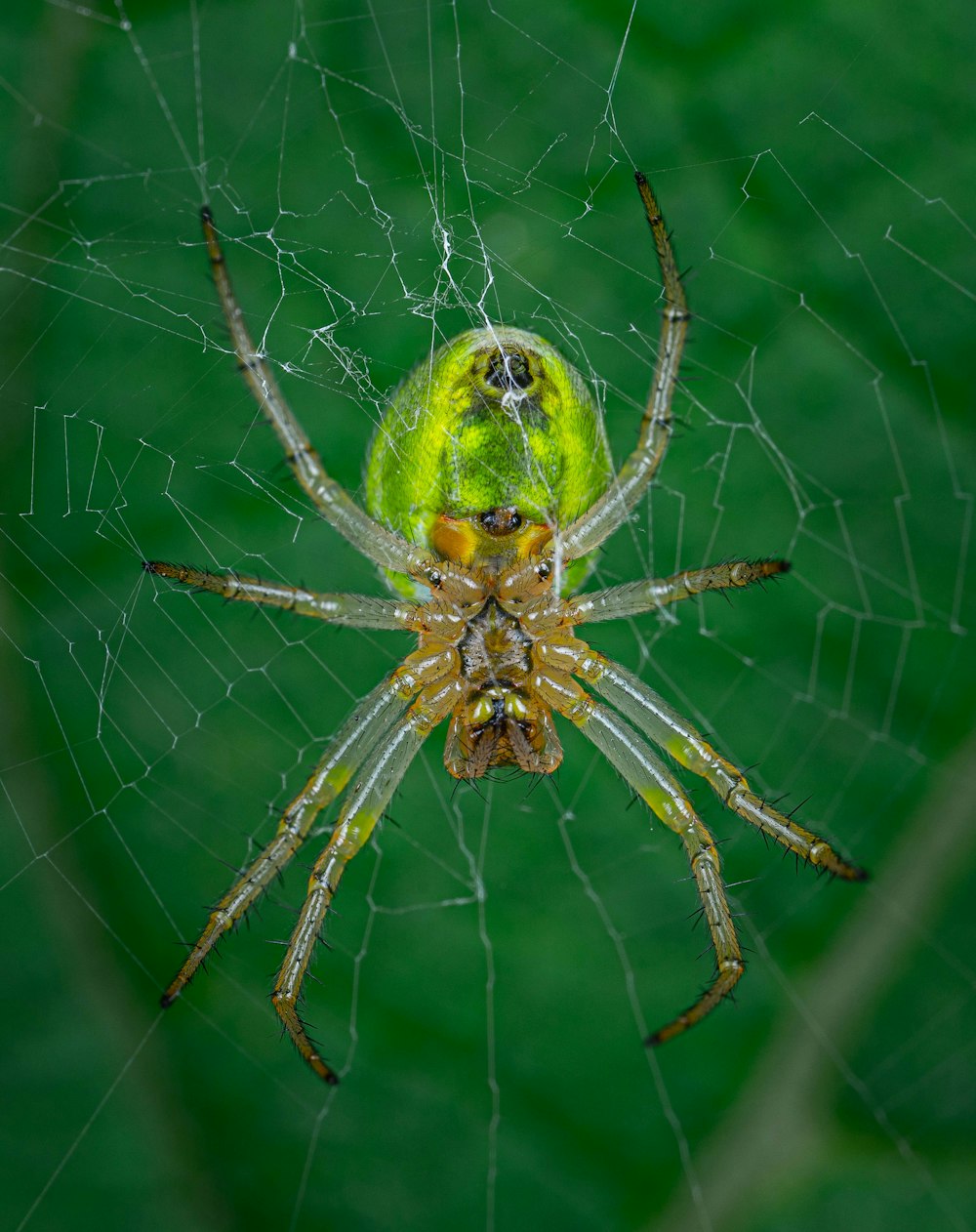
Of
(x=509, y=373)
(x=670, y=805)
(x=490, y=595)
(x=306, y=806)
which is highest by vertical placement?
(x=509, y=373)

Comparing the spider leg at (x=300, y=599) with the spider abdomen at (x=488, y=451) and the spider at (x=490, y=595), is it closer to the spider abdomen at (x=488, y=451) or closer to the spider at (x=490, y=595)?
the spider at (x=490, y=595)

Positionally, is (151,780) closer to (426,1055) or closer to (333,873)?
(333,873)

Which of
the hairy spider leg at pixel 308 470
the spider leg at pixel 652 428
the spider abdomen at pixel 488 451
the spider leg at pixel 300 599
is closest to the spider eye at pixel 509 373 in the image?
the spider abdomen at pixel 488 451

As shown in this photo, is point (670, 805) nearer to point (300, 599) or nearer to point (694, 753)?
point (694, 753)

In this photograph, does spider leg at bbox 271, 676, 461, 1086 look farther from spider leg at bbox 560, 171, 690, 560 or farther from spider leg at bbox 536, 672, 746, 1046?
spider leg at bbox 560, 171, 690, 560

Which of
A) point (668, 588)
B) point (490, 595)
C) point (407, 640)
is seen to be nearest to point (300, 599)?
point (490, 595)

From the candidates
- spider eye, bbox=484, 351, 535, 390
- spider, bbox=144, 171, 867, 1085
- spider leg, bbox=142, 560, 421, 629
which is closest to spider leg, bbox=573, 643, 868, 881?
spider, bbox=144, 171, 867, 1085

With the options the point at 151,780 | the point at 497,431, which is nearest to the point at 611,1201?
the point at 151,780
